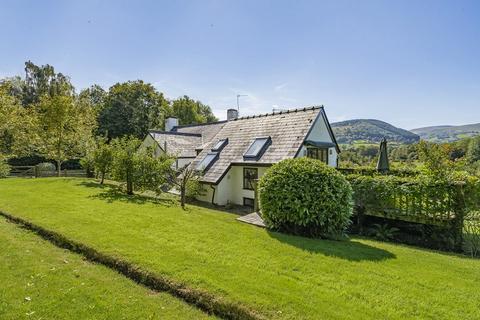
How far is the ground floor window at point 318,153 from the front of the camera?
1615 centimetres

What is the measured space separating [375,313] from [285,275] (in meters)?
1.55

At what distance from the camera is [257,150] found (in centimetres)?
1608

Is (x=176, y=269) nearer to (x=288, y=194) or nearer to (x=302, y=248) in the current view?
(x=302, y=248)

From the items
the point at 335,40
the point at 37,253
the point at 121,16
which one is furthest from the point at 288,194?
the point at 121,16

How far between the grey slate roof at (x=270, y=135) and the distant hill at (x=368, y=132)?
95.1 m

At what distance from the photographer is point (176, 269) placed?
5066 mm

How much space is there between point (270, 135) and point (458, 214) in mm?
10280

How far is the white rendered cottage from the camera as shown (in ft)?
50.8

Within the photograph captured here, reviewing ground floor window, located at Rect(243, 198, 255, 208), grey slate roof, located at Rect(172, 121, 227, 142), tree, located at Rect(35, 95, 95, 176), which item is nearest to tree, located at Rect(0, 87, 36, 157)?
tree, located at Rect(35, 95, 95, 176)

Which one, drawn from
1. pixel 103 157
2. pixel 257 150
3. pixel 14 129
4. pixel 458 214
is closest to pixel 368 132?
pixel 257 150

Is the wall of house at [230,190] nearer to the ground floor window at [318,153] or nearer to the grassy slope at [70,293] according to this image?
the ground floor window at [318,153]

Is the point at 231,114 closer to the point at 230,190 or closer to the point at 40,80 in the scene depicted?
the point at 230,190

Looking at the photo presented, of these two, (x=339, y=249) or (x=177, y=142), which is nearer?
(x=339, y=249)

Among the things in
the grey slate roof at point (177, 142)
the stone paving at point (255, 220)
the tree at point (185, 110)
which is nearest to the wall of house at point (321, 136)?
Answer: the stone paving at point (255, 220)
